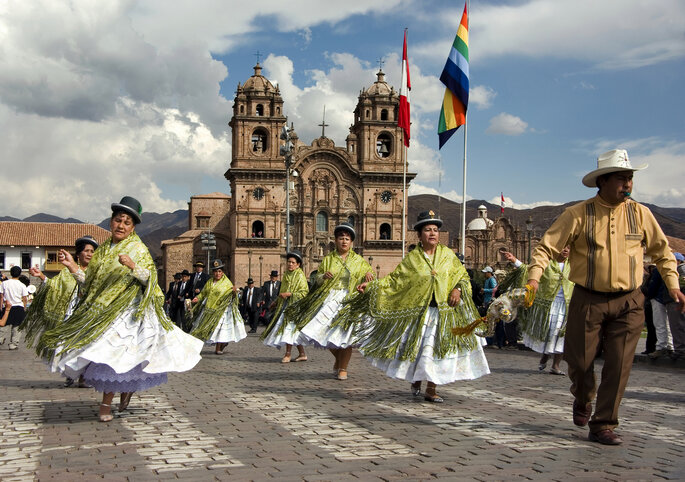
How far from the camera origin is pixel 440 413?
7188 mm

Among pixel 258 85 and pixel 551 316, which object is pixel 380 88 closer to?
pixel 258 85

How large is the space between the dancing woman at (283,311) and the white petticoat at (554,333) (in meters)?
3.78

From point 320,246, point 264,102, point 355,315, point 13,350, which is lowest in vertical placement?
point 13,350

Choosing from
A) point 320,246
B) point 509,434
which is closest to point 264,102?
point 320,246

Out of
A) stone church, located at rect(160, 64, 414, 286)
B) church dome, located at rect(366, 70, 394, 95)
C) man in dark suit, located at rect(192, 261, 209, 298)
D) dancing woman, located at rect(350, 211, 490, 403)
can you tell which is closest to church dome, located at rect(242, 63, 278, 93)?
stone church, located at rect(160, 64, 414, 286)

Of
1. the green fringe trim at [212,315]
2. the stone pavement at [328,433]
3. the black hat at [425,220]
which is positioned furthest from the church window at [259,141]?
the black hat at [425,220]

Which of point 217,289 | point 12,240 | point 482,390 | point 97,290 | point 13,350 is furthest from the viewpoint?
point 12,240

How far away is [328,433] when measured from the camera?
20.1ft

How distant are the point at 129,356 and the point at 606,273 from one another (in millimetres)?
4081

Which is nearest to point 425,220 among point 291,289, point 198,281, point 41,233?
point 291,289

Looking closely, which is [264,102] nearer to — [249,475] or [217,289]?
[217,289]

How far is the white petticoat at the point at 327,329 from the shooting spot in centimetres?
1056

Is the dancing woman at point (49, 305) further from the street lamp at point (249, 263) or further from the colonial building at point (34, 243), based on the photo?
the colonial building at point (34, 243)

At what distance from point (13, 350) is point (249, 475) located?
44.3 ft
